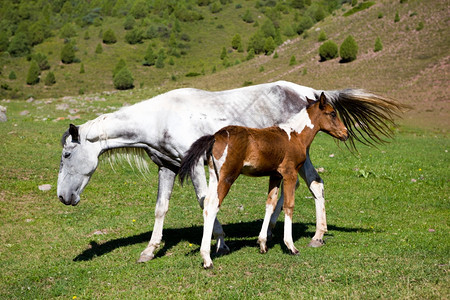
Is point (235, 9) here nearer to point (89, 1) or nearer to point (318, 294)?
point (89, 1)

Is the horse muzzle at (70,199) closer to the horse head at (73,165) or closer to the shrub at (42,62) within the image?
the horse head at (73,165)

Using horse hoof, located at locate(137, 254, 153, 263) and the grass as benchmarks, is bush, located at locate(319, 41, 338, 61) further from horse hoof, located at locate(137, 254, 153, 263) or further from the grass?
horse hoof, located at locate(137, 254, 153, 263)

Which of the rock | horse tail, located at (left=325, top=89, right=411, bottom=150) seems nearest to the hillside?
horse tail, located at (left=325, top=89, right=411, bottom=150)

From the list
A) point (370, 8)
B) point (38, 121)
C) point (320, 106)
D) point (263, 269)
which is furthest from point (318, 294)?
point (370, 8)

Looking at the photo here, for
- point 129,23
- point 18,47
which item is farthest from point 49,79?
point 129,23

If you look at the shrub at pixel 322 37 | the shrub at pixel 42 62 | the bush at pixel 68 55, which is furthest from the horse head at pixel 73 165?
the bush at pixel 68 55

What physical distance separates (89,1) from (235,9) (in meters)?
60.3

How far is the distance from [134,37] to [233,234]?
9541cm

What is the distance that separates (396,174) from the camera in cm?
1580

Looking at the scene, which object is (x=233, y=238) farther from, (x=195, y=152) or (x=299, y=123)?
(x=195, y=152)

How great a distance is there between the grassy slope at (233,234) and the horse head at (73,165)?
1323 mm

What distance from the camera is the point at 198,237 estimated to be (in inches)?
388

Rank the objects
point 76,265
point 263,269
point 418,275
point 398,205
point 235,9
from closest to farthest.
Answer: point 418,275 < point 263,269 < point 76,265 < point 398,205 < point 235,9

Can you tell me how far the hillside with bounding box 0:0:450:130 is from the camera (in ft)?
156
